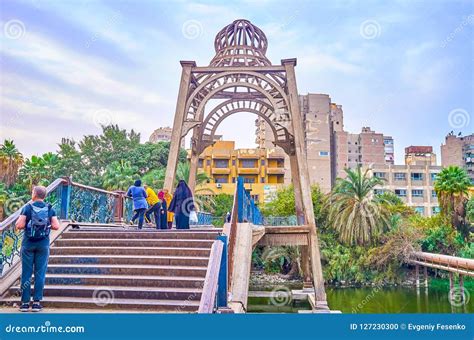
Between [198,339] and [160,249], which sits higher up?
[160,249]

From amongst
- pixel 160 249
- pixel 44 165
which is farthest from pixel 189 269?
pixel 44 165

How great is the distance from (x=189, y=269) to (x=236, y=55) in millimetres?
12837

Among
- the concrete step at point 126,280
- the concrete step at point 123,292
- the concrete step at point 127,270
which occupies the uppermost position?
the concrete step at point 127,270

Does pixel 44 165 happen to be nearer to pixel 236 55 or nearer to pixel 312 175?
pixel 236 55

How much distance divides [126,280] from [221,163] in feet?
139

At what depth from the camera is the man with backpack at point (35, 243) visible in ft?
16.5

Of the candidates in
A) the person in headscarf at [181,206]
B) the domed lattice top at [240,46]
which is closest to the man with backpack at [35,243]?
the person in headscarf at [181,206]

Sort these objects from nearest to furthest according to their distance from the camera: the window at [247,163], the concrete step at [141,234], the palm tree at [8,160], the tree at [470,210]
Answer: the concrete step at [141,234]
the tree at [470,210]
the palm tree at [8,160]
the window at [247,163]

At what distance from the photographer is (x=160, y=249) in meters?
6.75

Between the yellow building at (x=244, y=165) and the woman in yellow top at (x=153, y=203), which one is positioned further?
the yellow building at (x=244, y=165)

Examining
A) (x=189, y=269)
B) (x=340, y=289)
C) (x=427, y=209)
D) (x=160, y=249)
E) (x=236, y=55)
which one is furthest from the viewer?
(x=427, y=209)

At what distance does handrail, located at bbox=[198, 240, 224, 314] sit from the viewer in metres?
4.34

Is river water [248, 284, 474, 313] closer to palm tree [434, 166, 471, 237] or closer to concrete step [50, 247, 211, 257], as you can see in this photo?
palm tree [434, 166, 471, 237]

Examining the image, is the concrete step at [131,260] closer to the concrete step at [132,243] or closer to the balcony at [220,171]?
the concrete step at [132,243]
